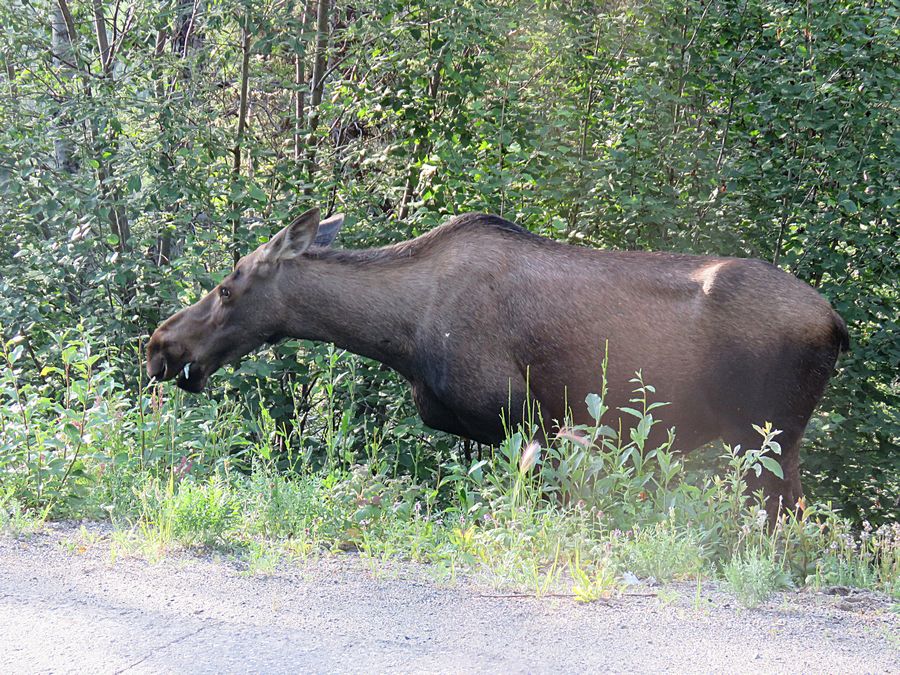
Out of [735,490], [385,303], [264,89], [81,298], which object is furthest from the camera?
[264,89]

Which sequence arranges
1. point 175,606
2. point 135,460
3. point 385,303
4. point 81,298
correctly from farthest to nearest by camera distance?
1. point 81,298
2. point 385,303
3. point 135,460
4. point 175,606

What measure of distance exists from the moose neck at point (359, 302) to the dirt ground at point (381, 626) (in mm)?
2723

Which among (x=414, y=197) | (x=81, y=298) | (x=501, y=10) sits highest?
(x=501, y=10)

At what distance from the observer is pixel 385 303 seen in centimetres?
716

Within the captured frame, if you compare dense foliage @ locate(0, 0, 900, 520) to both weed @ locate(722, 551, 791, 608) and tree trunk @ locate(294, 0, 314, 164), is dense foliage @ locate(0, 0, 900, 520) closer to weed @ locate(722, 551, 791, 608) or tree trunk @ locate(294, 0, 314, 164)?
tree trunk @ locate(294, 0, 314, 164)

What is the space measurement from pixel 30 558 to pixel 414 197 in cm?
545

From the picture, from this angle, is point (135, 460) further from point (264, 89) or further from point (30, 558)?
point (264, 89)

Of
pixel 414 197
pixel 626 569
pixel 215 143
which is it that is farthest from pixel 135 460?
pixel 414 197

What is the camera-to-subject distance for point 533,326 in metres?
6.97

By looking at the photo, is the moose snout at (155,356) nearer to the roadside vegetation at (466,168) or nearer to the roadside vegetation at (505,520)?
the roadside vegetation at (466,168)

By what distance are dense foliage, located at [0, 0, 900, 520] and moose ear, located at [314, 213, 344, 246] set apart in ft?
3.28

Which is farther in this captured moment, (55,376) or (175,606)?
(55,376)

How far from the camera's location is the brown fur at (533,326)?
263 inches

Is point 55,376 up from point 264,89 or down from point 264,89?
down
